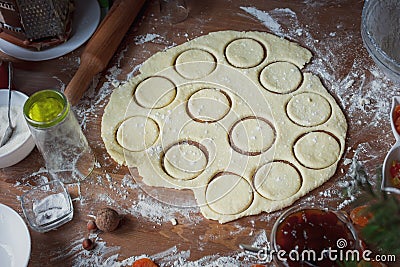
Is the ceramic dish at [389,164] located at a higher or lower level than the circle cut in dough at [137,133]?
higher

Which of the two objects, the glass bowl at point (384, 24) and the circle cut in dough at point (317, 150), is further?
the glass bowl at point (384, 24)

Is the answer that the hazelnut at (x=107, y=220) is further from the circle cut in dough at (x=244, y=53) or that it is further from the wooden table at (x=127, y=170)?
the circle cut in dough at (x=244, y=53)

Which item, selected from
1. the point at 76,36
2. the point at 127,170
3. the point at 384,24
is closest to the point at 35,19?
the point at 76,36

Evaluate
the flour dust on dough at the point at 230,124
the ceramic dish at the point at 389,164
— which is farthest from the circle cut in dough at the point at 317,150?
the ceramic dish at the point at 389,164

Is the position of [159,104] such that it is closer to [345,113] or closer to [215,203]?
[215,203]

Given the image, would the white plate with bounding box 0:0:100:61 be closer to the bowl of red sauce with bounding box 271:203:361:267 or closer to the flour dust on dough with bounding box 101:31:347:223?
the flour dust on dough with bounding box 101:31:347:223

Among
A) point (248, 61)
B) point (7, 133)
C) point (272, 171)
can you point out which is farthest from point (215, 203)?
point (7, 133)

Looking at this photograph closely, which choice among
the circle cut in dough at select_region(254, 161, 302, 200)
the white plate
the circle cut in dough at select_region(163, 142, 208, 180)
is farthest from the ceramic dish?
the white plate
